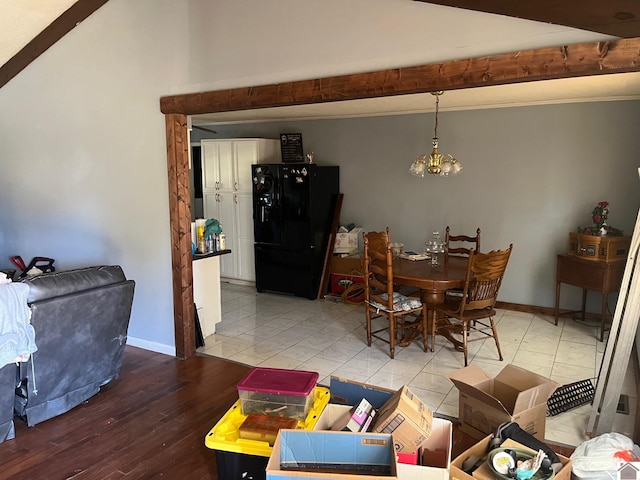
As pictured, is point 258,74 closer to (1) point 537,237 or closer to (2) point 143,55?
(2) point 143,55

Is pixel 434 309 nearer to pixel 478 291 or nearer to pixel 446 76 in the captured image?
pixel 478 291

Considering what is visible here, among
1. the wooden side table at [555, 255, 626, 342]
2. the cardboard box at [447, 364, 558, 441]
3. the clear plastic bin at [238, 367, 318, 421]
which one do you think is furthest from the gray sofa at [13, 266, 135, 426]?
the wooden side table at [555, 255, 626, 342]

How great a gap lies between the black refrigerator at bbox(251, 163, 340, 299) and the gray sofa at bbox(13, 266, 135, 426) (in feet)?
9.04

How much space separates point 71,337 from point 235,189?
3645mm

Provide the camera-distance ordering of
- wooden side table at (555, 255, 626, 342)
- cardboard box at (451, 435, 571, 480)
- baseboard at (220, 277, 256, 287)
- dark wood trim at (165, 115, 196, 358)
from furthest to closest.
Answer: baseboard at (220, 277, 256, 287) → wooden side table at (555, 255, 626, 342) → dark wood trim at (165, 115, 196, 358) → cardboard box at (451, 435, 571, 480)

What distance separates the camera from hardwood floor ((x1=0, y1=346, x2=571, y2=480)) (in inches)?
97.7

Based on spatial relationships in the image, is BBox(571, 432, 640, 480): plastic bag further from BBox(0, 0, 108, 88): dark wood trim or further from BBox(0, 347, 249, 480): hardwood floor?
BBox(0, 0, 108, 88): dark wood trim

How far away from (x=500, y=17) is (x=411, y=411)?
2095mm

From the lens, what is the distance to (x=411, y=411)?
223 centimetres

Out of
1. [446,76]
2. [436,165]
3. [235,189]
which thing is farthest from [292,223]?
[446,76]

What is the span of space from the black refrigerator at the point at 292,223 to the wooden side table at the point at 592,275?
2697 millimetres

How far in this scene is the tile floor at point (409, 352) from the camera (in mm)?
3270

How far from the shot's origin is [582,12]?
7.23 ft

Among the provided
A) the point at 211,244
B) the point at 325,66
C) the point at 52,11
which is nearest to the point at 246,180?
the point at 211,244
